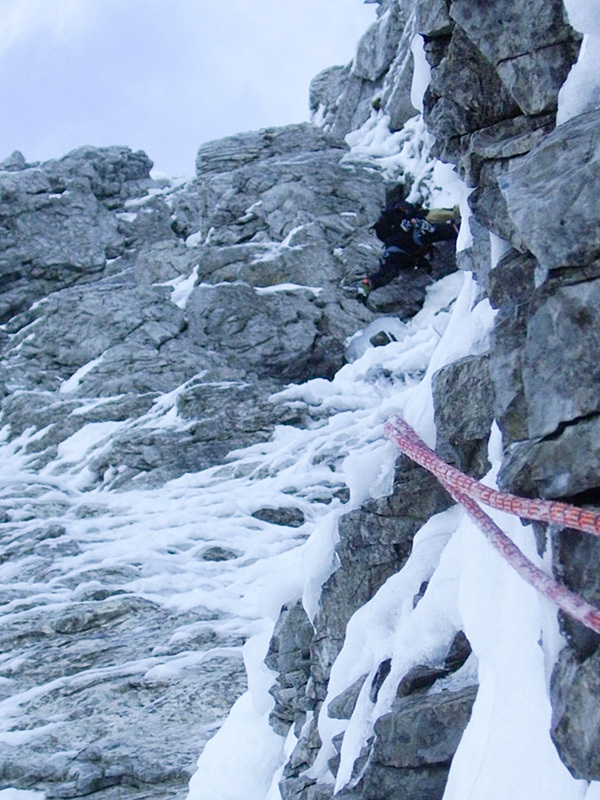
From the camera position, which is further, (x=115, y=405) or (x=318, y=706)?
(x=115, y=405)

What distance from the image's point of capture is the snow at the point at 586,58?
379cm

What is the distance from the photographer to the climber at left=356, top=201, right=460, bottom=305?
19.8 m

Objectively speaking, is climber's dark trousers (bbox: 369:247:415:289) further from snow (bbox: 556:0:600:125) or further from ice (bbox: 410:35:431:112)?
snow (bbox: 556:0:600:125)

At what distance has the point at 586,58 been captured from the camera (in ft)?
12.5

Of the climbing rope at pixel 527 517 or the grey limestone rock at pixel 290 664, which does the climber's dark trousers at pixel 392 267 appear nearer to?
the grey limestone rock at pixel 290 664

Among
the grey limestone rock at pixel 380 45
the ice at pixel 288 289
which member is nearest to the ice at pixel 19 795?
the ice at pixel 288 289

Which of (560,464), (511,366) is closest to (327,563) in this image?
(511,366)

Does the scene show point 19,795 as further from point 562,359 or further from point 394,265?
point 394,265

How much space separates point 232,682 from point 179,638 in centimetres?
130

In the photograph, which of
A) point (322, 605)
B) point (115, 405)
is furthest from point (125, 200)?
point (322, 605)

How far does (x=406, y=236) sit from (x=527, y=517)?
17355 millimetres

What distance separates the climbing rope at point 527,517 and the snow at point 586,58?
65.3 inches

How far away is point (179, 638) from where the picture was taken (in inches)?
391

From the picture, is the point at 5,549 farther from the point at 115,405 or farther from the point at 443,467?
the point at 443,467
